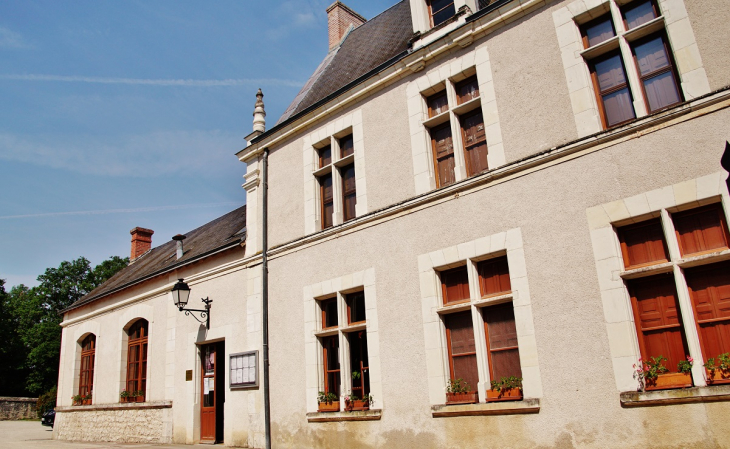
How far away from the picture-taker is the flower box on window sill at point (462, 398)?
293 inches

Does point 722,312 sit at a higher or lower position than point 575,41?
lower

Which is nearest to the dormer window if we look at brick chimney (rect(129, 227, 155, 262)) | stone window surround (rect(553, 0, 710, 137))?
stone window surround (rect(553, 0, 710, 137))

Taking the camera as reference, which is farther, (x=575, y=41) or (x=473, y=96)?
(x=473, y=96)

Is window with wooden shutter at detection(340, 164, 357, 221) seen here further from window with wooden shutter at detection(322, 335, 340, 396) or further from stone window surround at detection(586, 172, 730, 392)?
stone window surround at detection(586, 172, 730, 392)

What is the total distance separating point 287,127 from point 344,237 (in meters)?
2.88

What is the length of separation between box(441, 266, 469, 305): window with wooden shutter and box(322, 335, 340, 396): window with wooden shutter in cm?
220

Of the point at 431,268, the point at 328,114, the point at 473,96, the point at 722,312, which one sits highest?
the point at 328,114

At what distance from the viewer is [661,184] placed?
6363mm

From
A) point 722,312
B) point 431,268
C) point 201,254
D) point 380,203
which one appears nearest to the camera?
point 722,312

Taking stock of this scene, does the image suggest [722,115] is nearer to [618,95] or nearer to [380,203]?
[618,95]

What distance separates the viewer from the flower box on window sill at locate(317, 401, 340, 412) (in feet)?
29.8

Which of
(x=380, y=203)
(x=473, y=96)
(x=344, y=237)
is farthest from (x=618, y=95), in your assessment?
(x=344, y=237)

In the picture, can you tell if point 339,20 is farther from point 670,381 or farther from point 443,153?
point 670,381

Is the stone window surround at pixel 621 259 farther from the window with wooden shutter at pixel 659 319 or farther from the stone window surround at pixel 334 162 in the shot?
the stone window surround at pixel 334 162
